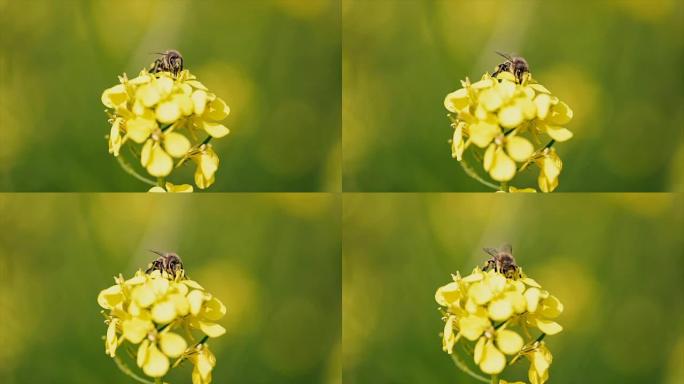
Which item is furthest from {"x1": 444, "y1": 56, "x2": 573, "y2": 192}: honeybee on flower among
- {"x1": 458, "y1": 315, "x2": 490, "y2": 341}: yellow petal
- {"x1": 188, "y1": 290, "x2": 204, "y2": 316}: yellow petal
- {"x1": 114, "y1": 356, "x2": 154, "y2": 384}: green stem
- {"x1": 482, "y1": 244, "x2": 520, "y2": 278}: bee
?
{"x1": 114, "y1": 356, "x2": 154, "y2": 384}: green stem

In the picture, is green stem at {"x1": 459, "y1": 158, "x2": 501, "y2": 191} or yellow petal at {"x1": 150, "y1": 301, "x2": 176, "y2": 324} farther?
green stem at {"x1": 459, "y1": 158, "x2": 501, "y2": 191}

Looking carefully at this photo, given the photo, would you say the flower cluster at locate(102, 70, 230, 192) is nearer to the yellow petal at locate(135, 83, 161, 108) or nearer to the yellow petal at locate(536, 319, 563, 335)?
the yellow petal at locate(135, 83, 161, 108)

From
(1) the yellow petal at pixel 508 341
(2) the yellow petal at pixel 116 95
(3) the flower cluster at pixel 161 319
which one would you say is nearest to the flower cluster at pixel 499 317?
(1) the yellow petal at pixel 508 341

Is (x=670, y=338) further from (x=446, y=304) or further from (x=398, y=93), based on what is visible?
(x=398, y=93)

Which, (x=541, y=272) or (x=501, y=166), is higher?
(x=501, y=166)

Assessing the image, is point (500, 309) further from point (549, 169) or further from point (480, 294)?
point (549, 169)

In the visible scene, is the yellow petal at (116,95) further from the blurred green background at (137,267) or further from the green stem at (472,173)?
the green stem at (472,173)

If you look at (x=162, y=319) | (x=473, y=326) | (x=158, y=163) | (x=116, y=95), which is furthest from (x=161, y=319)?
(x=473, y=326)
